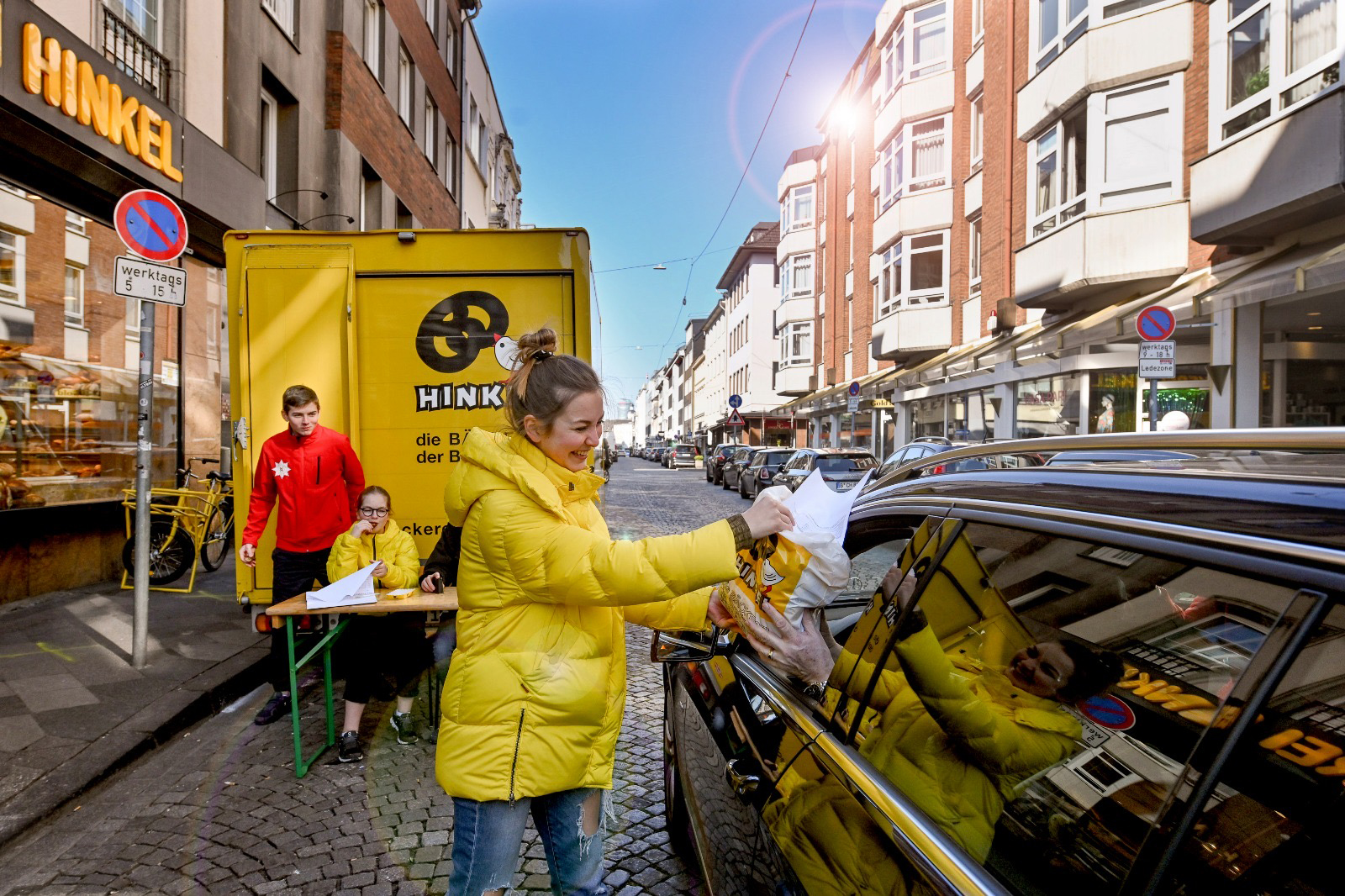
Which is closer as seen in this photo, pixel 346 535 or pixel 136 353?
pixel 346 535

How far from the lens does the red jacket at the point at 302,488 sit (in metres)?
4.64

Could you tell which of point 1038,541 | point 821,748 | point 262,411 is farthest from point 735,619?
point 262,411

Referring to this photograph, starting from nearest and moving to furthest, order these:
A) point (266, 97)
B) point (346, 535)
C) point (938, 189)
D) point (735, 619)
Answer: point (735, 619)
point (346, 535)
point (266, 97)
point (938, 189)

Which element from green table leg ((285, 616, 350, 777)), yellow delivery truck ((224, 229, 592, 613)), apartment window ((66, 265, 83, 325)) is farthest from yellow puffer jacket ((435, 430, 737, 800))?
apartment window ((66, 265, 83, 325))

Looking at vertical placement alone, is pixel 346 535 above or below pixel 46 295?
below

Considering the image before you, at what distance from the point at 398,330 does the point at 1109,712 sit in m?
5.00

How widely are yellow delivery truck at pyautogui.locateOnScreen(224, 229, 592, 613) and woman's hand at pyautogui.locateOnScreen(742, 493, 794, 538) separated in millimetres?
3758

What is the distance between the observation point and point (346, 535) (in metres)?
4.45

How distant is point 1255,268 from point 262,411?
12114 mm

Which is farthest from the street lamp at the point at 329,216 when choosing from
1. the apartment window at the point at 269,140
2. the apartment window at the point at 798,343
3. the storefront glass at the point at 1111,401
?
the apartment window at the point at 798,343

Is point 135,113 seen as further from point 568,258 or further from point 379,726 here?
point 379,726

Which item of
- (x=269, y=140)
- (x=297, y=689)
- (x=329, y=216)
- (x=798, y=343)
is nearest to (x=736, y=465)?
(x=798, y=343)

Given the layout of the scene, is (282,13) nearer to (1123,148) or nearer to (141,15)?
(141,15)

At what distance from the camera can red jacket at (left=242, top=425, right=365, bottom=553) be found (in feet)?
15.2
